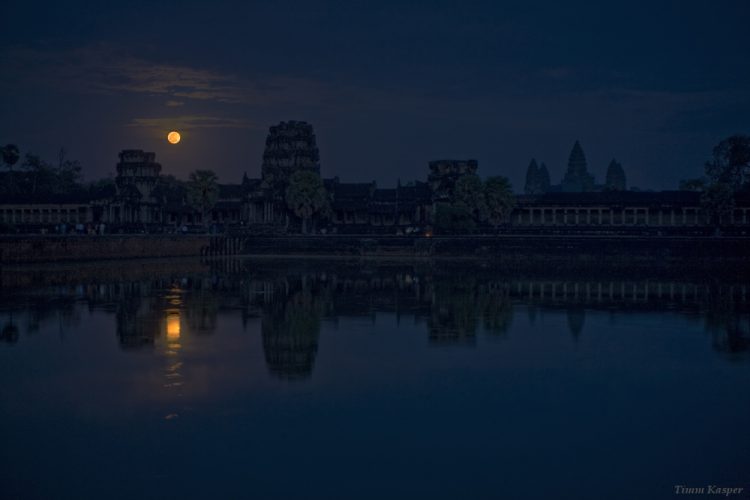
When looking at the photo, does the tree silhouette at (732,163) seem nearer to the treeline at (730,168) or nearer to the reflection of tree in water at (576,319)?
the treeline at (730,168)

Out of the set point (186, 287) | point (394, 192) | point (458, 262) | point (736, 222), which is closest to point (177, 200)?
point (394, 192)

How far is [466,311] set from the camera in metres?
32.6

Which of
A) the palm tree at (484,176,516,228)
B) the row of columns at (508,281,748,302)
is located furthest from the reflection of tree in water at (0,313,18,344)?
the palm tree at (484,176,516,228)

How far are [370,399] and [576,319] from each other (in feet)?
49.5

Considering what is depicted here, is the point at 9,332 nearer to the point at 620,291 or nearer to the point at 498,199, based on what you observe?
the point at 620,291

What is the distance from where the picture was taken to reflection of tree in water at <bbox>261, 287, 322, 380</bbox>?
2098cm

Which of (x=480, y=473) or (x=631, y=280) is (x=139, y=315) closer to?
(x=480, y=473)

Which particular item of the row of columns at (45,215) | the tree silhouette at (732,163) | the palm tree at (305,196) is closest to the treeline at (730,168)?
the tree silhouette at (732,163)

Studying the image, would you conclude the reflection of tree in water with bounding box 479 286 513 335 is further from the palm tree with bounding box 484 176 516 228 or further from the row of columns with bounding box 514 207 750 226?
the row of columns with bounding box 514 207 750 226

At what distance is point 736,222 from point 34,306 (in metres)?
69.3

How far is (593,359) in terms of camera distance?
22312 millimetres

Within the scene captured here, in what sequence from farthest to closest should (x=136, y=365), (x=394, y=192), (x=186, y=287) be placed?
(x=394, y=192), (x=186, y=287), (x=136, y=365)

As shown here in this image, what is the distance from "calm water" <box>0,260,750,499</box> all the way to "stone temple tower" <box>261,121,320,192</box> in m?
59.9

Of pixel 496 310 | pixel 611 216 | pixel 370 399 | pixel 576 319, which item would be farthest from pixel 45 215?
pixel 370 399
